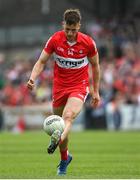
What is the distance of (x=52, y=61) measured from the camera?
36.6 m

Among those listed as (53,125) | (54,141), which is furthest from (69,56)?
(54,141)

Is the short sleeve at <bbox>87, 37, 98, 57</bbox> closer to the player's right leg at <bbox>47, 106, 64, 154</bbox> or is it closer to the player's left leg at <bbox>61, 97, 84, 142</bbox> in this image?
the player's left leg at <bbox>61, 97, 84, 142</bbox>

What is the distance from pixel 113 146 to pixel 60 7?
16574 millimetres

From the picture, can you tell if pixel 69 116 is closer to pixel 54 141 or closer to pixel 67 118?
pixel 67 118

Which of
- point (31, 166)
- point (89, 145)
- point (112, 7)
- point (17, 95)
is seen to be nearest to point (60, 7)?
point (112, 7)

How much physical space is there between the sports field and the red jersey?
4.92 ft

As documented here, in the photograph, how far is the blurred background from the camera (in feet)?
109

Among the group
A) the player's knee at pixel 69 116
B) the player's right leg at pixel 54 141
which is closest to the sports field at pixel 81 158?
the player's right leg at pixel 54 141

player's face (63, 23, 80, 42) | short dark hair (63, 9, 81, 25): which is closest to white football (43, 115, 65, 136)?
player's face (63, 23, 80, 42)

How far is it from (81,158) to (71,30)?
5721 mm

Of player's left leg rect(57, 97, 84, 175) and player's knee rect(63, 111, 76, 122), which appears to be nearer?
player's left leg rect(57, 97, 84, 175)

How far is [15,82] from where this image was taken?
3681 centimetres

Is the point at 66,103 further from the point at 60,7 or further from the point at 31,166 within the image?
the point at 60,7

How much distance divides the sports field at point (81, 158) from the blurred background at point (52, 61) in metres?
5.05
